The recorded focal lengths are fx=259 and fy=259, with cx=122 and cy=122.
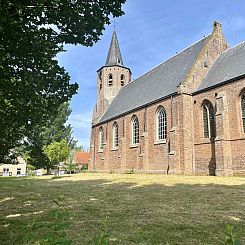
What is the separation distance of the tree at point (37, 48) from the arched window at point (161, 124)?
62.9 feet

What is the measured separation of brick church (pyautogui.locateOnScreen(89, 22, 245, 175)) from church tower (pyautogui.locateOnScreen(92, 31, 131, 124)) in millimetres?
5665

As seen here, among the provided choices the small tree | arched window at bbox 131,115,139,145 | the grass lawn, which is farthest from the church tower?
the grass lawn

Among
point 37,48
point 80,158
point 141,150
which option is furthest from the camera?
point 80,158

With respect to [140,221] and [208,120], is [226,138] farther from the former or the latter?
[140,221]

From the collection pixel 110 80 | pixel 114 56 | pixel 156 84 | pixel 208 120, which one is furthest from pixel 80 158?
pixel 208 120

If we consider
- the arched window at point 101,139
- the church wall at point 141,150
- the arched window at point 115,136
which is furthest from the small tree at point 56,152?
the arched window at point 101,139

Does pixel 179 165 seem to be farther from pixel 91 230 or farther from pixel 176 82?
pixel 91 230

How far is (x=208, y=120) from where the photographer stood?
21688mm

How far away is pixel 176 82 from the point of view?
2475cm

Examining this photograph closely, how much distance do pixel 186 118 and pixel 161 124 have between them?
11.0 ft

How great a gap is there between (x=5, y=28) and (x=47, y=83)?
1.45 m

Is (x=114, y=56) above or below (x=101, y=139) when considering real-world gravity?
above

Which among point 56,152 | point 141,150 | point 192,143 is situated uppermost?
point 192,143

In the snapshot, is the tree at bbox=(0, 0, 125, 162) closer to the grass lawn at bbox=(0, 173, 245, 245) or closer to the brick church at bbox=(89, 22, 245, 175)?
the grass lawn at bbox=(0, 173, 245, 245)
